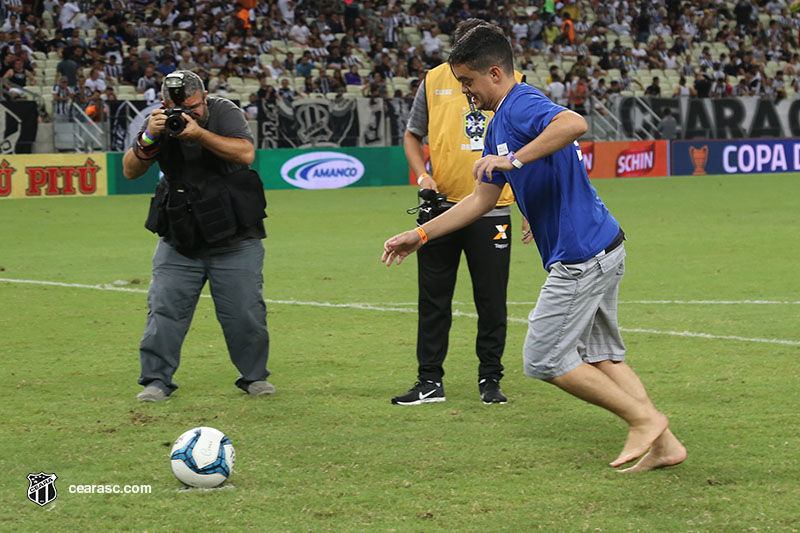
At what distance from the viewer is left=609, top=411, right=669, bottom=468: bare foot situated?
5062 millimetres

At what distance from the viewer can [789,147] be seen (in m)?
31.0

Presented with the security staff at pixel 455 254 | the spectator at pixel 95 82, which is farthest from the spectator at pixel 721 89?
the security staff at pixel 455 254

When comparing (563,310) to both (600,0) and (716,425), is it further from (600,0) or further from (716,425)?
(600,0)

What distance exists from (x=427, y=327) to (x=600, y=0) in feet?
113

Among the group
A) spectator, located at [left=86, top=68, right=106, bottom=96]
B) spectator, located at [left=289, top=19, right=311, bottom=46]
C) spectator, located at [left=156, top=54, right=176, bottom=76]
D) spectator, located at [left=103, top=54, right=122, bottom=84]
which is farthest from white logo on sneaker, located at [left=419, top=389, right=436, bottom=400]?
spectator, located at [left=289, top=19, right=311, bottom=46]

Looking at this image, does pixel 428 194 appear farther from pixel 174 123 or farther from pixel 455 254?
pixel 174 123

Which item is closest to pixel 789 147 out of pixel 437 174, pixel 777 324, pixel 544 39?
pixel 544 39

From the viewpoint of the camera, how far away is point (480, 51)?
510cm

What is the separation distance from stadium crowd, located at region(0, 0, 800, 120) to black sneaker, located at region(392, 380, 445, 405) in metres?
18.0

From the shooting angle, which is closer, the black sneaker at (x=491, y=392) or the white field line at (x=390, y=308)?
the black sneaker at (x=491, y=392)

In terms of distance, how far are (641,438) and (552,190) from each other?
3.86 ft

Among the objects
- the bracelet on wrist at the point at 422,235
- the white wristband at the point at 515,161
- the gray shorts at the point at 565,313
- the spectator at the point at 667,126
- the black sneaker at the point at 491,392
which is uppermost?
the white wristband at the point at 515,161

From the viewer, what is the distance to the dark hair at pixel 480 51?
510 centimetres

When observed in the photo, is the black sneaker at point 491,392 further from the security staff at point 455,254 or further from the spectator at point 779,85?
the spectator at point 779,85
